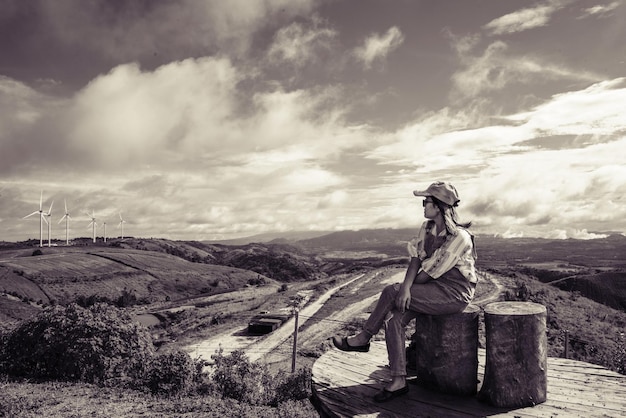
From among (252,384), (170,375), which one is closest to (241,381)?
(252,384)

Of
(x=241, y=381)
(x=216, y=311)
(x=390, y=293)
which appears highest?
(x=390, y=293)

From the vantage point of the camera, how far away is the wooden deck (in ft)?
13.6

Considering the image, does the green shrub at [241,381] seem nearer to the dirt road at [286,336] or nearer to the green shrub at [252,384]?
the green shrub at [252,384]

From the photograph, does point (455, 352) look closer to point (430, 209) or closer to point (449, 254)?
point (449, 254)

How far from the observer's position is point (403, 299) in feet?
15.0

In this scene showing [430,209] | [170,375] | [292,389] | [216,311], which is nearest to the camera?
[430,209]

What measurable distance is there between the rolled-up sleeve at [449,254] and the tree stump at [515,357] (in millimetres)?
643

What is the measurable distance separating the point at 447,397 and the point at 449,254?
1515mm

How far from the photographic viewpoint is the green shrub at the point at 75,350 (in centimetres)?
1480

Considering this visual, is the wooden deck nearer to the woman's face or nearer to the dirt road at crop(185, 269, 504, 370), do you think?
the woman's face

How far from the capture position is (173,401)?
43.1 feet

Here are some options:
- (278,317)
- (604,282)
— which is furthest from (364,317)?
(604,282)

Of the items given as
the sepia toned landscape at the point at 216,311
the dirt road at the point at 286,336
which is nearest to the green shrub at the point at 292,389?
the sepia toned landscape at the point at 216,311

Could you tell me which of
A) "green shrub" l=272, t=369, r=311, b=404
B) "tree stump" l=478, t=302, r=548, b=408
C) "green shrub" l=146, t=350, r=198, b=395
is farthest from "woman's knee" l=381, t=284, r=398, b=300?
"green shrub" l=146, t=350, r=198, b=395
